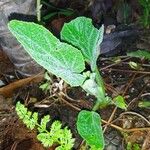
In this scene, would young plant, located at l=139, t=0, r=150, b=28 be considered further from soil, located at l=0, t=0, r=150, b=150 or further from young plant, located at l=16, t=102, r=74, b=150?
young plant, located at l=16, t=102, r=74, b=150

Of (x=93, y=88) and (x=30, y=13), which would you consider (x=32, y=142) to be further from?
(x=30, y=13)

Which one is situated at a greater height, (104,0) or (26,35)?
(26,35)

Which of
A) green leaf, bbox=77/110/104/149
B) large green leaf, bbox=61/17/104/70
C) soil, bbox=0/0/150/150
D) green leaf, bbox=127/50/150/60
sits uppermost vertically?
large green leaf, bbox=61/17/104/70

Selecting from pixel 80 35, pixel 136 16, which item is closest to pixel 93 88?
pixel 80 35

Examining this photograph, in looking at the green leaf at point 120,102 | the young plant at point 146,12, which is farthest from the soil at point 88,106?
the young plant at point 146,12

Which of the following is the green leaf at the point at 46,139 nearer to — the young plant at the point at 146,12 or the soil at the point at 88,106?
the soil at the point at 88,106

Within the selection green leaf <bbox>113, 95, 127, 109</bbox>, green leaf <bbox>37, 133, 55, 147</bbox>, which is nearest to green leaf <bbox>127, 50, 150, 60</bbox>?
green leaf <bbox>113, 95, 127, 109</bbox>

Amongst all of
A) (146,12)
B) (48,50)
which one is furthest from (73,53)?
(146,12)
